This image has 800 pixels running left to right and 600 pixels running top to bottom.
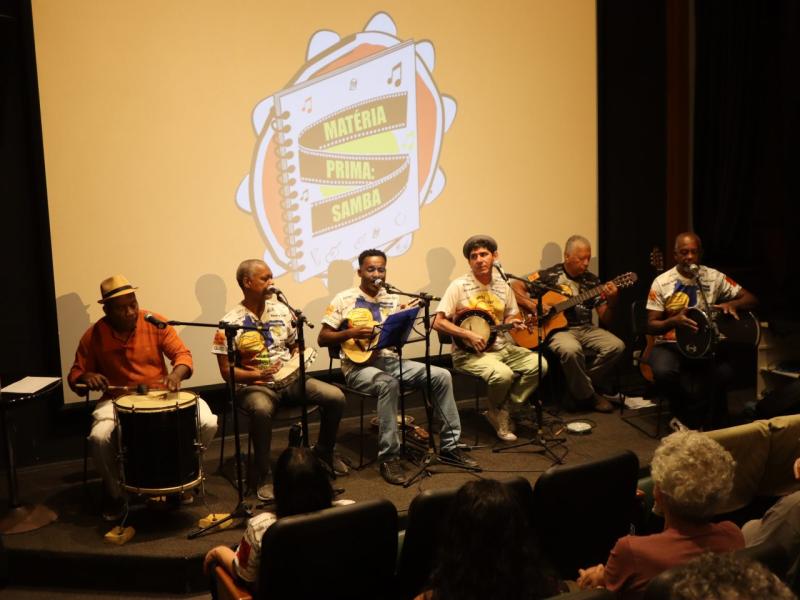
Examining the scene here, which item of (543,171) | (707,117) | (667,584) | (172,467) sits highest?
(707,117)

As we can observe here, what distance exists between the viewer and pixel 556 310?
18.0ft

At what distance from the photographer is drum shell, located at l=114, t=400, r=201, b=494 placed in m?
3.71

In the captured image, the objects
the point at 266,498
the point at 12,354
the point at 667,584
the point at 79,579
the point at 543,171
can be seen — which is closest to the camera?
the point at 667,584

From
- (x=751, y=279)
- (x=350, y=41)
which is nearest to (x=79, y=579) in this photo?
(x=350, y=41)

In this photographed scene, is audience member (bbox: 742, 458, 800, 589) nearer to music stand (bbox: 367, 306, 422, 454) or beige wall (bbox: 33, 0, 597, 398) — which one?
music stand (bbox: 367, 306, 422, 454)

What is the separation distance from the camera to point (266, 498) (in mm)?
4164

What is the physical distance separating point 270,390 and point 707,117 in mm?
4421

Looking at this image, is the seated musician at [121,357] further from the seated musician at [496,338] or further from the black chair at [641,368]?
the black chair at [641,368]

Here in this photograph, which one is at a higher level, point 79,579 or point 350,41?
point 350,41

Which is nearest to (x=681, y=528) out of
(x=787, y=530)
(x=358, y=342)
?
(x=787, y=530)

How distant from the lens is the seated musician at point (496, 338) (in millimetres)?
5020

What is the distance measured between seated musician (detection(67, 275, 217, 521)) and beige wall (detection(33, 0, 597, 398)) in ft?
1.67

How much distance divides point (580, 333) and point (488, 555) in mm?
3838

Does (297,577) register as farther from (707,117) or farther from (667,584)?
(707,117)
